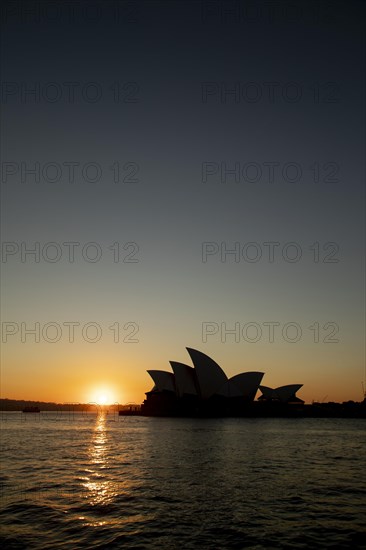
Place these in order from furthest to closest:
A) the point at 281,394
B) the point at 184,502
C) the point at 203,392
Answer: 1. the point at 281,394
2. the point at 203,392
3. the point at 184,502

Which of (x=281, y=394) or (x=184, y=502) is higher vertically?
(x=184, y=502)

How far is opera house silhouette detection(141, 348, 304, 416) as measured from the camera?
87519mm

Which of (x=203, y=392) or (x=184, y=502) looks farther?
(x=203, y=392)

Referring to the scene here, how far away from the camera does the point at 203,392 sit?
293 feet

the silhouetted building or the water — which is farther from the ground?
the water

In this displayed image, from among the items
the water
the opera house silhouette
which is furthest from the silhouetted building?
the water

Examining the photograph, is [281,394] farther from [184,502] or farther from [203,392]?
[184,502]

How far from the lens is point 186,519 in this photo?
13594 mm

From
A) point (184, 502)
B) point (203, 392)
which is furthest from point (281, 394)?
point (184, 502)

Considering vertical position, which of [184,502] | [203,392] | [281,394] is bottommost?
[281,394]

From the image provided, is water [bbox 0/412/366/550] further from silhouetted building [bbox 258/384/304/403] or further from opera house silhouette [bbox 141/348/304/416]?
silhouetted building [bbox 258/384/304/403]

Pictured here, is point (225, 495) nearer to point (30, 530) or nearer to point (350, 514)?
point (350, 514)

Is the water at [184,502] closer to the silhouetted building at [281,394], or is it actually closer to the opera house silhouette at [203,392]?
the opera house silhouette at [203,392]

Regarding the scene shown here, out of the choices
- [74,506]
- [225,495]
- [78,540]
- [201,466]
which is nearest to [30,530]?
[78,540]
